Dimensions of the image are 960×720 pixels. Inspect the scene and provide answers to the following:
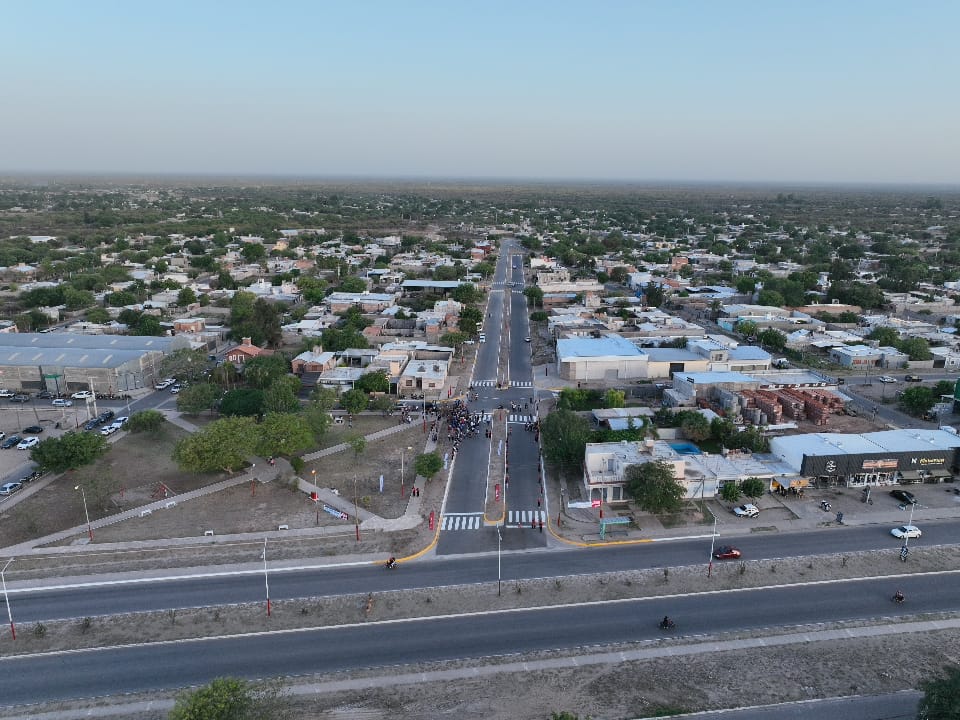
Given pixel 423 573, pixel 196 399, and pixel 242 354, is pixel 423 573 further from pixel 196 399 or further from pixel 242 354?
pixel 242 354

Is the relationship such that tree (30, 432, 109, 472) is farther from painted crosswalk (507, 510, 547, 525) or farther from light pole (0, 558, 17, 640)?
painted crosswalk (507, 510, 547, 525)

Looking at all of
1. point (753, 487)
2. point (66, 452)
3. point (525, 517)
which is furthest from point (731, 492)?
point (66, 452)

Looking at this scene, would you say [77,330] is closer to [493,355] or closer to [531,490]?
[493,355]

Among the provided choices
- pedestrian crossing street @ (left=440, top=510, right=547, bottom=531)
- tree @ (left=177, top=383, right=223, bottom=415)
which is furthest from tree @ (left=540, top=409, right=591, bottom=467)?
tree @ (left=177, top=383, right=223, bottom=415)

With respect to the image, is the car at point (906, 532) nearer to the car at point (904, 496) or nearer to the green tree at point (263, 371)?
the car at point (904, 496)

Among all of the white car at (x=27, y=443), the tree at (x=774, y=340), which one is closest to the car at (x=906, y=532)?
the tree at (x=774, y=340)
